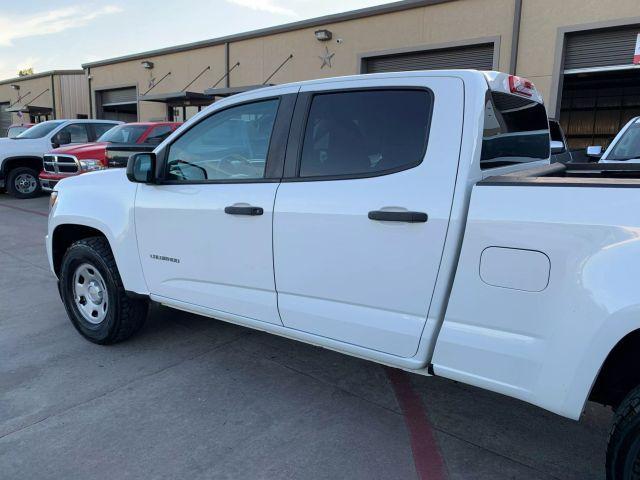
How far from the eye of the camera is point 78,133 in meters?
13.2

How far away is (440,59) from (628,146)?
340 inches

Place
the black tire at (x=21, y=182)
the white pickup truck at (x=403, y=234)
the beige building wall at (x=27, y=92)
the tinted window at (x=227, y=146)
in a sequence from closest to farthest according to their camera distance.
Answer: the white pickup truck at (x=403, y=234), the tinted window at (x=227, y=146), the black tire at (x=21, y=182), the beige building wall at (x=27, y=92)

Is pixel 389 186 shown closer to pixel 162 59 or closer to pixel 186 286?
pixel 186 286

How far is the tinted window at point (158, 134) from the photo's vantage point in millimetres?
11406

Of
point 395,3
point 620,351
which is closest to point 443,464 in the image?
point 620,351

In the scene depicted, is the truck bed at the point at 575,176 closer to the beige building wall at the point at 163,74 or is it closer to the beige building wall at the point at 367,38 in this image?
the beige building wall at the point at 367,38

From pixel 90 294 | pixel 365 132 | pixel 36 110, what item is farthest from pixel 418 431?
pixel 36 110

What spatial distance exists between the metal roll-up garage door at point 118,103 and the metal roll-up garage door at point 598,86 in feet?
63.3

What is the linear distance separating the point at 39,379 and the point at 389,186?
274 cm

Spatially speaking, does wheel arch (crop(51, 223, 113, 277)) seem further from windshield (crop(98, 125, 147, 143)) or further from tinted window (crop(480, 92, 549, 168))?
windshield (crop(98, 125, 147, 143))

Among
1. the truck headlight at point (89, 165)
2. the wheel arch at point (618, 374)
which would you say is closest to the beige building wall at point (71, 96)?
the truck headlight at point (89, 165)

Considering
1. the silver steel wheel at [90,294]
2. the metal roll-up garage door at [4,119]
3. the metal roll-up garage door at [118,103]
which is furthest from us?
the metal roll-up garage door at [4,119]

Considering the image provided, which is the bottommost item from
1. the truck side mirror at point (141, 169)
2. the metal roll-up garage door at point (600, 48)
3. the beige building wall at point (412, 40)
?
the truck side mirror at point (141, 169)

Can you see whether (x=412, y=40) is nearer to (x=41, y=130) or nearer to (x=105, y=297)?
(x=41, y=130)
